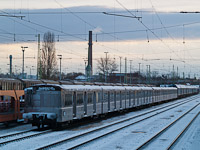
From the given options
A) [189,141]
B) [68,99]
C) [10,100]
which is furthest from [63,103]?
[189,141]

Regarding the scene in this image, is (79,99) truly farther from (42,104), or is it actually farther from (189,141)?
(189,141)

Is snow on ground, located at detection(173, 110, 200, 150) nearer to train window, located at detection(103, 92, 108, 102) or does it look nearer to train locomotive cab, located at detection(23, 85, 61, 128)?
train locomotive cab, located at detection(23, 85, 61, 128)

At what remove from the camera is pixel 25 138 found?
1767 cm

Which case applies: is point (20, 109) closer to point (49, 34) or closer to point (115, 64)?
point (49, 34)

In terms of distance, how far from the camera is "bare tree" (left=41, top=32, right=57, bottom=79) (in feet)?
187

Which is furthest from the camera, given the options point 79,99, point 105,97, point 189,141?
point 105,97

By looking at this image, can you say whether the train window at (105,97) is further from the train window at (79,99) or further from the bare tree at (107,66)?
the bare tree at (107,66)

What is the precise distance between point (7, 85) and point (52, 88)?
367cm

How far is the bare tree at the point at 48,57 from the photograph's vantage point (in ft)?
187

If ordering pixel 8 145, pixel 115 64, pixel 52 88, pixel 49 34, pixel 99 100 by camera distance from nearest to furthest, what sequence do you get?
pixel 8 145, pixel 52 88, pixel 99 100, pixel 49 34, pixel 115 64

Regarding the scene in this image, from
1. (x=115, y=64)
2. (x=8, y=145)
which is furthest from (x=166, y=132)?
(x=115, y=64)

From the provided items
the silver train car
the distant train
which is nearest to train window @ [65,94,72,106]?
the silver train car

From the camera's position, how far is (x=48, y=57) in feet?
190

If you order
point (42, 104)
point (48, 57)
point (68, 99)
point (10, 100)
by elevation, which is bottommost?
point (42, 104)
